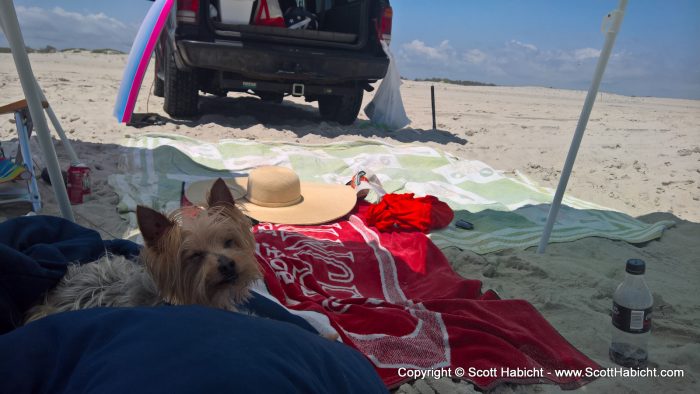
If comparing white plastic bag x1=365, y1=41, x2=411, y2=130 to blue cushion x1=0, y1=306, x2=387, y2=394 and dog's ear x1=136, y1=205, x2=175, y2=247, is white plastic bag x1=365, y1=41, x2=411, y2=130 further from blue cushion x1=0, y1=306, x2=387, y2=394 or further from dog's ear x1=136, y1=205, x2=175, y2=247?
blue cushion x1=0, y1=306, x2=387, y2=394

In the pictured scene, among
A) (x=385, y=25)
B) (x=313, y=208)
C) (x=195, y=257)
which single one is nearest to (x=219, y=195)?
(x=195, y=257)

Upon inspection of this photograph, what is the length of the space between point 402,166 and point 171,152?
2.61 meters

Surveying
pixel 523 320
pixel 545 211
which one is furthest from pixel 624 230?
pixel 523 320

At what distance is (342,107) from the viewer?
27.6 feet

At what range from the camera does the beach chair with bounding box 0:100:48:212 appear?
154 inches

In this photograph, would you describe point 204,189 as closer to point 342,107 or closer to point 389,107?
point 342,107

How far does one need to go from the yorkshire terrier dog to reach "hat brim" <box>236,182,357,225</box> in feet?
5.53

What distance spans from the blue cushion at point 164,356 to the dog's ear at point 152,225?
65 centimetres

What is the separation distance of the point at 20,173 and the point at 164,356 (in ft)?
11.5

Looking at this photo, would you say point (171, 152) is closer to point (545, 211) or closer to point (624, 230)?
point (545, 211)

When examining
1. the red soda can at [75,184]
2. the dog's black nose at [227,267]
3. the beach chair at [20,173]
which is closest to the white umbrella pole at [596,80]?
the dog's black nose at [227,267]

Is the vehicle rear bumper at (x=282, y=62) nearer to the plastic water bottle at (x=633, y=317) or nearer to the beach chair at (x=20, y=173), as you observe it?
the beach chair at (x=20, y=173)

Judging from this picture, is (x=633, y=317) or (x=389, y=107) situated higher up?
(x=389, y=107)

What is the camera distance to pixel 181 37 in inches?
255
